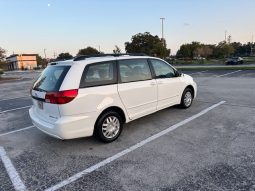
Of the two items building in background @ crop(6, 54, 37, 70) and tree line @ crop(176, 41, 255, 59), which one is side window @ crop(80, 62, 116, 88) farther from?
building in background @ crop(6, 54, 37, 70)

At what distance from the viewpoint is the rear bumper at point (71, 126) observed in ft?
12.0

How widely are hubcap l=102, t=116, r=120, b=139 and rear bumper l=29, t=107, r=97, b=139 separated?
0.96ft

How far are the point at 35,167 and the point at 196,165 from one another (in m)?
2.48

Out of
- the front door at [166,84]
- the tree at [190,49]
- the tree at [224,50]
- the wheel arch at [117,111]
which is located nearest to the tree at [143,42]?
the tree at [190,49]

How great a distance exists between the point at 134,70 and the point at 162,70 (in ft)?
3.33

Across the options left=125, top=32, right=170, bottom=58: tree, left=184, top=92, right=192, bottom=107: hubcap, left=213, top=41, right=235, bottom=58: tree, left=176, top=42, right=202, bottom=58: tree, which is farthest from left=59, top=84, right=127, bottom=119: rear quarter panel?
left=176, top=42, right=202, bottom=58: tree

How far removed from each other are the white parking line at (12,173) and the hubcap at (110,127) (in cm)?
158

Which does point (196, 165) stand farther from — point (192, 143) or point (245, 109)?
point (245, 109)

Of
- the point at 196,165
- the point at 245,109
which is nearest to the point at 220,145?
the point at 196,165

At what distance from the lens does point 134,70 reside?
4.66 m

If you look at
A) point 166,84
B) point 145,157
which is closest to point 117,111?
point 145,157

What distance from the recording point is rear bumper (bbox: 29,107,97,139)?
3.65 metres

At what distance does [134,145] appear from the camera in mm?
4086

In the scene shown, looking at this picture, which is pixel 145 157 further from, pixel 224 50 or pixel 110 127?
pixel 224 50
